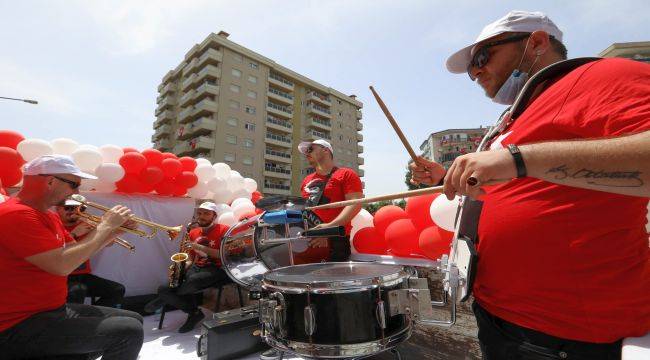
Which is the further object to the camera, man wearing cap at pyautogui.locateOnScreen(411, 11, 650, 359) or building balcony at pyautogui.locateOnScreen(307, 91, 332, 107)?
building balcony at pyautogui.locateOnScreen(307, 91, 332, 107)

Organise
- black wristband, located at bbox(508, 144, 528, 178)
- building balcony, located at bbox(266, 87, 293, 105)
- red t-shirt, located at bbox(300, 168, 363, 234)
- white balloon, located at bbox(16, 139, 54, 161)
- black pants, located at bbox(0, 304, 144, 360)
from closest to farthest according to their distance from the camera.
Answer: black wristband, located at bbox(508, 144, 528, 178) → black pants, located at bbox(0, 304, 144, 360) → red t-shirt, located at bbox(300, 168, 363, 234) → white balloon, located at bbox(16, 139, 54, 161) → building balcony, located at bbox(266, 87, 293, 105)

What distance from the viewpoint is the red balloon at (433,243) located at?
108 inches

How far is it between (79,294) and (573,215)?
520 cm

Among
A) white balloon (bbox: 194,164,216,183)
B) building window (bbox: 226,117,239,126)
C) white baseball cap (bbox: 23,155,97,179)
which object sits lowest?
white baseball cap (bbox: 23,155,97,179)

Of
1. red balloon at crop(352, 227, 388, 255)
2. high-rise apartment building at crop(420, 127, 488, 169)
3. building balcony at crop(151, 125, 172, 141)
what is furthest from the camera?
high-rise apartment building at crop(420, 127, 488, 169)

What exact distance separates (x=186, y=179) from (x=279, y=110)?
33.8 m

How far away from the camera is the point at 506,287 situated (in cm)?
110

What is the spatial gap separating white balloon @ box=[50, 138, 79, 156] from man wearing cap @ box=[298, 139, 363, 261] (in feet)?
14.0

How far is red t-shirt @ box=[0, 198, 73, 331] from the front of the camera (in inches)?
73.4

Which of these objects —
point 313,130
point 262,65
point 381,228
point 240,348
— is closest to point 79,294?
point 240,348

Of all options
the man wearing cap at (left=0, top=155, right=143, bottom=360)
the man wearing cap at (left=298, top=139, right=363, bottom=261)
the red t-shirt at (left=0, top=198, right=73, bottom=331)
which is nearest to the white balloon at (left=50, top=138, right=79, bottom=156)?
the man wearing cap at (left=0, top=155, right=143, bottom=360)

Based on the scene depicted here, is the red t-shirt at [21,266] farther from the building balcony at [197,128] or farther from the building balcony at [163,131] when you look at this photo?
the building balcony at [163,131]

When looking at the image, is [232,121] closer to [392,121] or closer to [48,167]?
[48,167]

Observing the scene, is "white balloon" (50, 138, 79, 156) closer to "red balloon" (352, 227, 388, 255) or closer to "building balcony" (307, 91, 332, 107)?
"red balloon" (352, 227, 388, 255)
